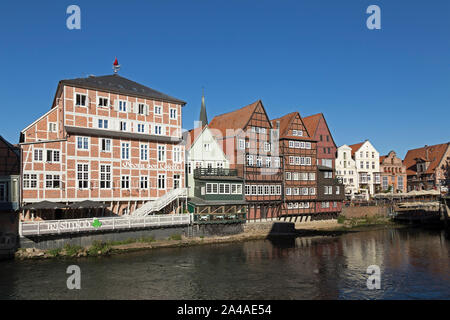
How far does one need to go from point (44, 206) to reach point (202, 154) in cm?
2012

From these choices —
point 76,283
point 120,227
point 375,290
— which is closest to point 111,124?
point 120,227

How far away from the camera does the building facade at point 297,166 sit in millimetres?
53281

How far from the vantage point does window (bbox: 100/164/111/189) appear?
38000 mm

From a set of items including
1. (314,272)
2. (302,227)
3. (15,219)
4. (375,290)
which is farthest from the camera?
(302,227)

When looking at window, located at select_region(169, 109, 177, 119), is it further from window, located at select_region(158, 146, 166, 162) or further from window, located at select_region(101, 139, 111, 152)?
window, located at select_region(101, 139, 111, 152)

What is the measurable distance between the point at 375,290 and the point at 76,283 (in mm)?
18955

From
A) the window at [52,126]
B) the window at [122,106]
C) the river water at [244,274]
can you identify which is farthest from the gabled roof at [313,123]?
the window at [52,126]

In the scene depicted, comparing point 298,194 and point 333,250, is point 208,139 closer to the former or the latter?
point 298,194

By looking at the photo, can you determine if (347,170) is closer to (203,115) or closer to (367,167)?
(367,167)

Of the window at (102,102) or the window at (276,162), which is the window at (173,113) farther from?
the window at (276,162)

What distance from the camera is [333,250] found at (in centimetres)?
3722

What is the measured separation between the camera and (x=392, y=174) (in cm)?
7712

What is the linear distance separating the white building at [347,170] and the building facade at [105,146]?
37590 millimetres

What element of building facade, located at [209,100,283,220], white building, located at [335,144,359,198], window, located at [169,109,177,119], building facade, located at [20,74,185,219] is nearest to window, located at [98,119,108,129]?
building facade, located at [20,74,185,219]
